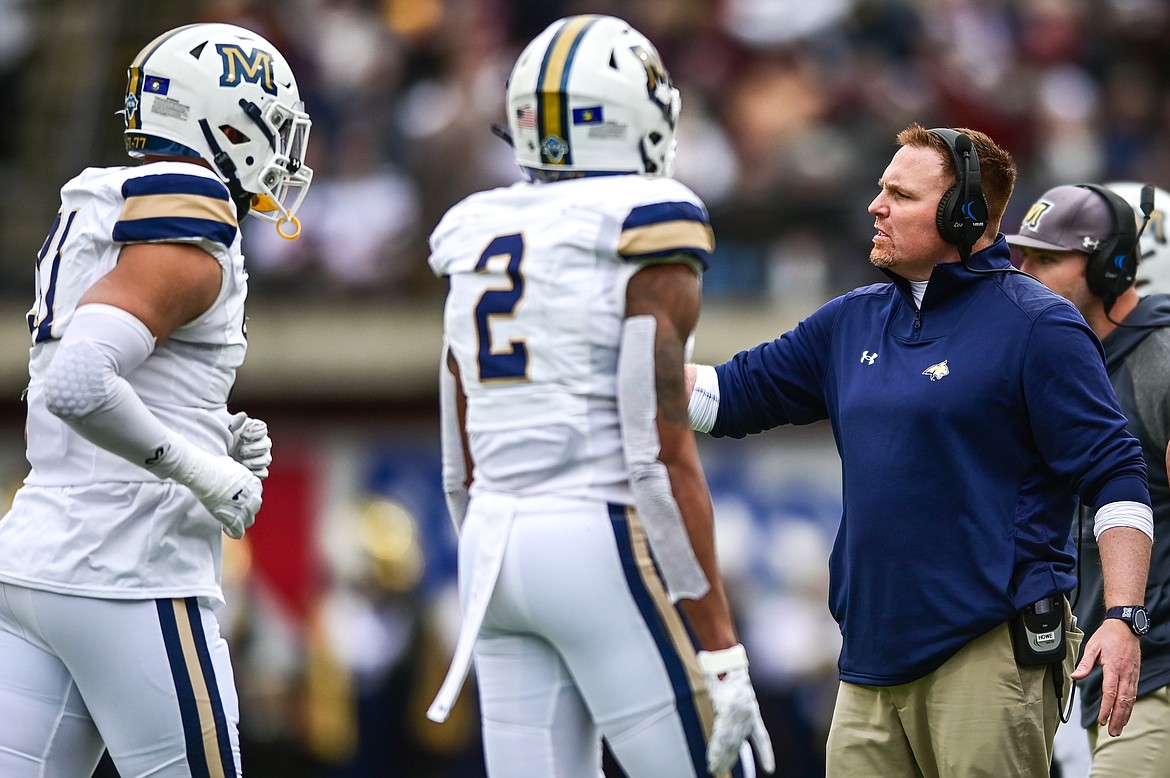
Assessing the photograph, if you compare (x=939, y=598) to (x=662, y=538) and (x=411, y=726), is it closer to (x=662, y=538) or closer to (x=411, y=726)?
(x=662, y=538)

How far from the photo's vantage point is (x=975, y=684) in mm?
3816

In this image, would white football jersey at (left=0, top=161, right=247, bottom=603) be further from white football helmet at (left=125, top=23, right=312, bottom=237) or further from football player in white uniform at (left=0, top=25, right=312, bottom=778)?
white football helmet at (left=125, top=23, right=312, bottom=237)

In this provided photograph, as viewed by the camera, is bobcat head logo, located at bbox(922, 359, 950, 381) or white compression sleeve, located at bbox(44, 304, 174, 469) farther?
bobcat head logo, located at bbox(922, 359, 950, 381)

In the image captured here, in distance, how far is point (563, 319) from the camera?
3348 millimetres

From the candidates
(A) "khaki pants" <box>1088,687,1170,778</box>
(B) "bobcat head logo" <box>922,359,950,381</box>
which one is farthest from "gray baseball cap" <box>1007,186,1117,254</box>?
(A) "khaki pants" <box>1088,687,1170,778</box>

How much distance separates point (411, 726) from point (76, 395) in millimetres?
6190

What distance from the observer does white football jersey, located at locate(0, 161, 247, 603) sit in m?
3.61

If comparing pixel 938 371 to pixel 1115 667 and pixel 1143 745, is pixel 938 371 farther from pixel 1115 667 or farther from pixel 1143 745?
pixel 1143 745

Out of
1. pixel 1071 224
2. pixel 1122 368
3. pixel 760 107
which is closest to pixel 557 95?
pixel 1071 224

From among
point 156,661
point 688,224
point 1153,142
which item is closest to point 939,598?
point 688,224

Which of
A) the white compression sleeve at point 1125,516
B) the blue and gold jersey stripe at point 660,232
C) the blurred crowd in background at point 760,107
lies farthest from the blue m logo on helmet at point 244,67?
the blurred crowd in background at point 760,107

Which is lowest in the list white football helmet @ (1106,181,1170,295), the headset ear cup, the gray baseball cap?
→ white football helmet @ (1106,181,1170,295)

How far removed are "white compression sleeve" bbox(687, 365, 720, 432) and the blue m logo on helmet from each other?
4.15ft

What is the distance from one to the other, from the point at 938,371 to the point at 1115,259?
97 cm
